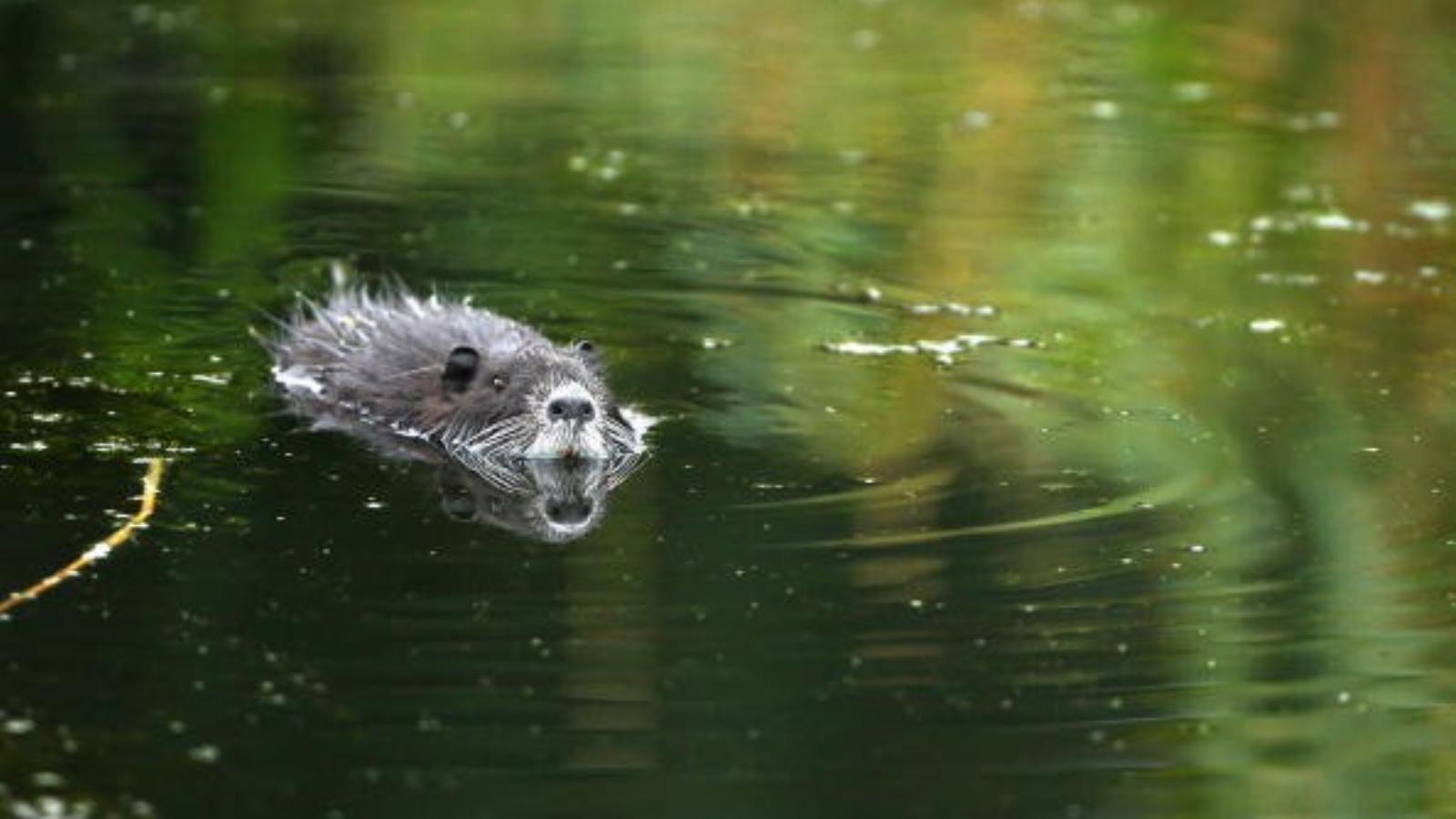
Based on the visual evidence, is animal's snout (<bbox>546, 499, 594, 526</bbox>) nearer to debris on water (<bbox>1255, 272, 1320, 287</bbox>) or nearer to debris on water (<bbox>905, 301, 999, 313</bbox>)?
debris on water (<bbox>905, 301, 999, 313</bbox>)

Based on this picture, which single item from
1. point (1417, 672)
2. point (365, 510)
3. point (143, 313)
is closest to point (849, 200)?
point (143, 313)

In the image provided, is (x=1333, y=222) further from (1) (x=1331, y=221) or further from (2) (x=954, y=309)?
(2) (x=954, y=309)

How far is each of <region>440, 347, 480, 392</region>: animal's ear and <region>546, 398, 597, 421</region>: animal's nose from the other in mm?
596

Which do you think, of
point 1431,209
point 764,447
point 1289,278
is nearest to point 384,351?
point 764,447

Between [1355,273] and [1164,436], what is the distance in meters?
3.60

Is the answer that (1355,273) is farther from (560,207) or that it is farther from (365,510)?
(365,510)

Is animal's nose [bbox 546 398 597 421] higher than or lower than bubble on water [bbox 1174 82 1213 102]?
lower

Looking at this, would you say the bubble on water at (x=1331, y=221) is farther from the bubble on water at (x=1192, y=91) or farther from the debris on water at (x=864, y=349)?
the bubble on water at (x=1192, y=91)

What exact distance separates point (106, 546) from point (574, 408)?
84.0 inches

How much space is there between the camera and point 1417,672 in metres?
8.05

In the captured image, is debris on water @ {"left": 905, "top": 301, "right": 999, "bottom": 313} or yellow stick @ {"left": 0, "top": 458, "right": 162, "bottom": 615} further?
debris on water @ {"left": 905, "top": 301, "right": 999, "bottom": 313}

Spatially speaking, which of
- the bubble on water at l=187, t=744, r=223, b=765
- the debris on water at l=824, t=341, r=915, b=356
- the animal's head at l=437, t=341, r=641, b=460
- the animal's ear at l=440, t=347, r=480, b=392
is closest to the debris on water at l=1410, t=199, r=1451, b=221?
the debris on water at l=824, t=341, r=915, b=356

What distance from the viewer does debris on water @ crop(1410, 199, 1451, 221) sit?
1526cm

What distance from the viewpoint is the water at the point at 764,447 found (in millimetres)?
7191
